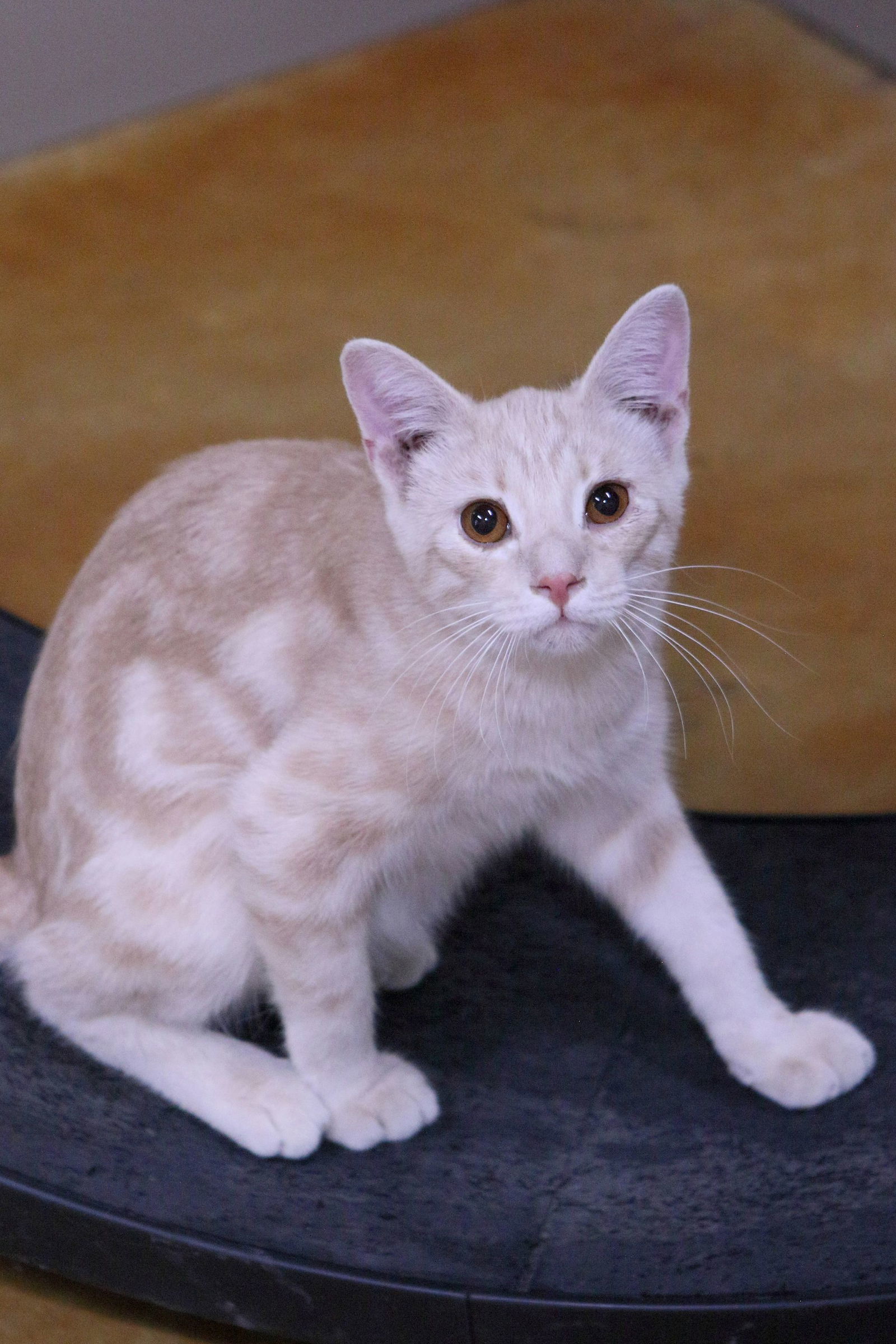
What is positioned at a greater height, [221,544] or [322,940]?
[221,544]

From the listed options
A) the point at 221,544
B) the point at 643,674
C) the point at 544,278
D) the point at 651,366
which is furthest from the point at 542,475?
the point at 544,278

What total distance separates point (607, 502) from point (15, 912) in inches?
34.4

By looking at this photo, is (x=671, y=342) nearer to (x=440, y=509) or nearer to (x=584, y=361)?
(x=440, y=509)

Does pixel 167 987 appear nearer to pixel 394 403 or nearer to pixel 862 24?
pixel 394 403

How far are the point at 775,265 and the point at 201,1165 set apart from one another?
285 cm

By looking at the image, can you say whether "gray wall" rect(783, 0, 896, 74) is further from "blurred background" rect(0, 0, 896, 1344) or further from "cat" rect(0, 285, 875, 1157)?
"cat" rect(0, 285, 875, 1157)

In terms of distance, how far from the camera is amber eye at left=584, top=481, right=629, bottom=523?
4.95ft

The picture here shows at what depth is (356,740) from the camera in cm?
157

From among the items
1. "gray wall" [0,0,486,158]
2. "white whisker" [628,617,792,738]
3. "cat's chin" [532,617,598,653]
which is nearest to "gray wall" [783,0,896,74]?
"gray wall" [0,0,486,158]

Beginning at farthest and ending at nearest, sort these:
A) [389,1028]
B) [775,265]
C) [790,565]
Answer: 1. [775,265]
2. [790,565]
3. [389,1028]

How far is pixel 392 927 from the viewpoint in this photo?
5.98 feet

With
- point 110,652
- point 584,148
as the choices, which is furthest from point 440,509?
point 584,148

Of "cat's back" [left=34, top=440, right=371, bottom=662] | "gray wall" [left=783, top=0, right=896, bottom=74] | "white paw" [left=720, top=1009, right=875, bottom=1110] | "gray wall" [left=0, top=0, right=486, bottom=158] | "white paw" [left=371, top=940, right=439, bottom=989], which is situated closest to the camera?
"cat's back" [left=34, top=440, right=371, bottom=662]

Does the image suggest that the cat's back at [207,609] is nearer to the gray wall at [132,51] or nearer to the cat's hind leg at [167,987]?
the cat's hind leg at [167,987]
